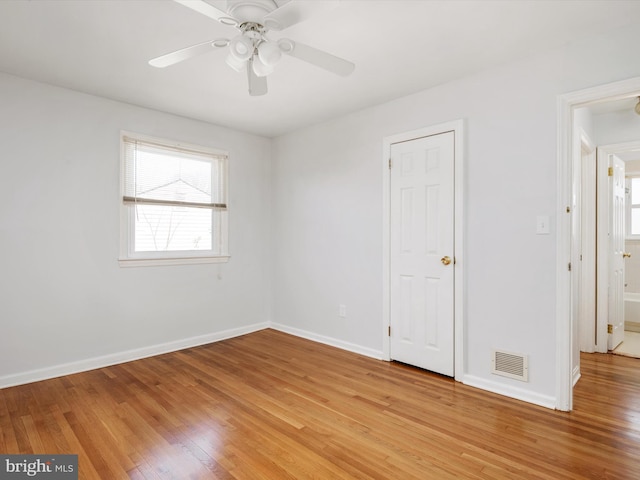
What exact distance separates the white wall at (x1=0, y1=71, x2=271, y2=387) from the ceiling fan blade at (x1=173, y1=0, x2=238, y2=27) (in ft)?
7.69

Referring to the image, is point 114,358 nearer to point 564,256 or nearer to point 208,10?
point 208,10

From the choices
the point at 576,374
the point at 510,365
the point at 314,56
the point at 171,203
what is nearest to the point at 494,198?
the point at 510,365

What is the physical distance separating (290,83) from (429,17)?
1308 mm

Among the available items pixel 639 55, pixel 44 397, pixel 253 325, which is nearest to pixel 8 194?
pixel 44 397

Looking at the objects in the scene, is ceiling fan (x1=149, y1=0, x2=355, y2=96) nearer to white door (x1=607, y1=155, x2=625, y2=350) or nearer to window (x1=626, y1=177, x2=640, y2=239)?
white door (x1=607, y1=155, x2=625, y2=350)

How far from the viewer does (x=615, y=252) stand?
3801 mm

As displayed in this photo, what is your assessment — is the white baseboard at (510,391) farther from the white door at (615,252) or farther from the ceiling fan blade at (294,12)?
the ceiling fan blade at (294,12)

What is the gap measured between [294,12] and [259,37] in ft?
1.06

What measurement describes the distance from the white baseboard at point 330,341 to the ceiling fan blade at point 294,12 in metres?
2.95

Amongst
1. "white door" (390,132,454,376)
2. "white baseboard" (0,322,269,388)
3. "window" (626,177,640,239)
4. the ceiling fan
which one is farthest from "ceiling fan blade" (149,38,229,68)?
"window" (626,177,640,239)

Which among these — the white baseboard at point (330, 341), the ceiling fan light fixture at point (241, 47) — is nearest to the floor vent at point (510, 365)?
the white baseboard at point (330, 341)

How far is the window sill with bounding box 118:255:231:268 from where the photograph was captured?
11.6 feet

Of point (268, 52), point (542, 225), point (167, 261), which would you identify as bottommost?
point (167, 261)

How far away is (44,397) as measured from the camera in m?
2.68
